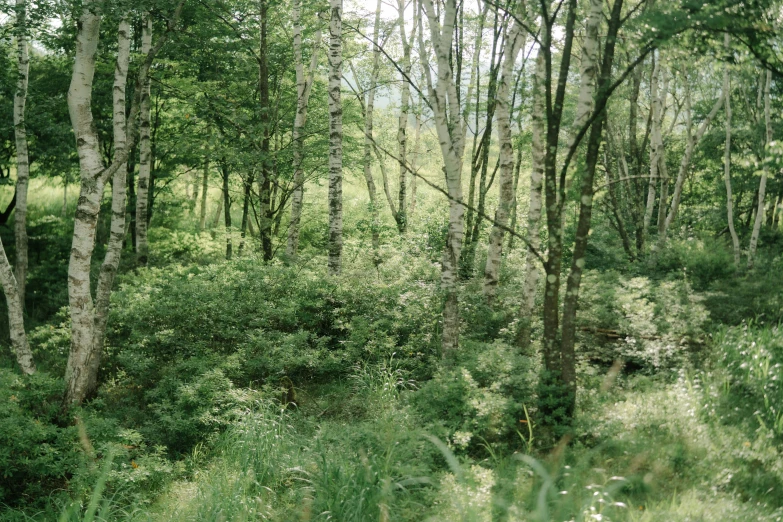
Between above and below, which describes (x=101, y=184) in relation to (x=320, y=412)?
above

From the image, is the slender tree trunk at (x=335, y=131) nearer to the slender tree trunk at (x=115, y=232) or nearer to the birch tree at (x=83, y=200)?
the slender tree trunk at (x=115, y=232)

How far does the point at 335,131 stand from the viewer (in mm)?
11672

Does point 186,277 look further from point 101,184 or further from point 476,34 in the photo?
point 476,34

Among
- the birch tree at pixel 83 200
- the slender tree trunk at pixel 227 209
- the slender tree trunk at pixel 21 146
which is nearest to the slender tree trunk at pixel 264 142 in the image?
the slender tree trunk at pixel 227 209

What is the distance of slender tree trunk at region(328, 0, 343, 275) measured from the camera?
11266 mm

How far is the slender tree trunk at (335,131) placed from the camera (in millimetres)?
11266

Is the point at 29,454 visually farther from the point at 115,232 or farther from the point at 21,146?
the point at 21,146

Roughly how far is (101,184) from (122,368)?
3.65 metres

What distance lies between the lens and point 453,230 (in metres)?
8.59

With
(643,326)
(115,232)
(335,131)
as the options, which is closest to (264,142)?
(335,131)

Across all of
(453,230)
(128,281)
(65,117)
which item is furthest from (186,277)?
(65,117)

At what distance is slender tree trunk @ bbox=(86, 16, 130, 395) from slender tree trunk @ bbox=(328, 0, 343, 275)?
4164 mm

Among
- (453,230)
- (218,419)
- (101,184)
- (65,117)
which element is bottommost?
(218,419)

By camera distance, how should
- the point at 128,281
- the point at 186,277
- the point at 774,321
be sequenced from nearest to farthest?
the point at 774,321
the point at 186,277
the point at 128,281
